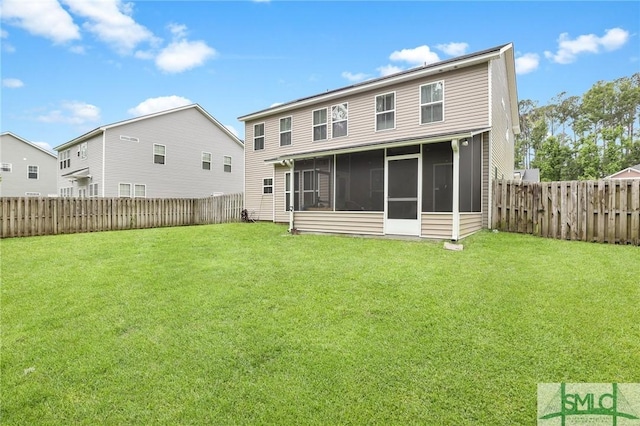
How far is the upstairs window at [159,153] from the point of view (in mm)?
20281

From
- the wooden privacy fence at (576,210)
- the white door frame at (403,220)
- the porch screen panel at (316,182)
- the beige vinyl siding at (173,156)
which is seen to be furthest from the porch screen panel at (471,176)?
the beige vinyl siding at (173,156)

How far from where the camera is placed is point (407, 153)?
8992 mm

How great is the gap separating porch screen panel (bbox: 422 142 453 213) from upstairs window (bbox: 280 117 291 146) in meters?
8.11

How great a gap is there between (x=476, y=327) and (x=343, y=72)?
1774 centimetres

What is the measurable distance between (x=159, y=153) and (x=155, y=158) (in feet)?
1.36

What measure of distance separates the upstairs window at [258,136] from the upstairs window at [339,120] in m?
4.42

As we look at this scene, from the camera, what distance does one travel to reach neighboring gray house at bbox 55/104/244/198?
61.6 feet

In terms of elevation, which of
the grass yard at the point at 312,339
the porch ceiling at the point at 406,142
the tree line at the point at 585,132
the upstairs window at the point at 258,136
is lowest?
the grass yard at the point at 312,339

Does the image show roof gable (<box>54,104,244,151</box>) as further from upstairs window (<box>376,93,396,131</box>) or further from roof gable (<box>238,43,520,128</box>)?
upstairs window (<box>376,93,396,131</box>)

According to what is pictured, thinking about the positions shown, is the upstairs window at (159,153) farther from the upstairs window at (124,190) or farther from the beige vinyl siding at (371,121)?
the beige vinyl siding at (371,121)

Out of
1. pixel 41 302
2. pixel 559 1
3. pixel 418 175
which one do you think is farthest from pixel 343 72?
pixel 41 302

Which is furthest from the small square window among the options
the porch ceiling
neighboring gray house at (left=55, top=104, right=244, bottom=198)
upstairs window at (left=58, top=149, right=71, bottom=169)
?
the porch ceiling

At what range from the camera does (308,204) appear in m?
11.1

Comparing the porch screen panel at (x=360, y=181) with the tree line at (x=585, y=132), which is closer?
the porch screen panel at (x=360, y=181)
